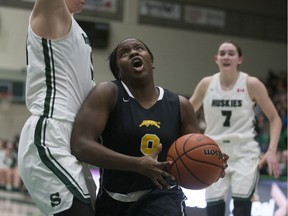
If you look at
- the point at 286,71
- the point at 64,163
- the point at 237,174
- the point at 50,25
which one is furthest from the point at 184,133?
the point at 286,71

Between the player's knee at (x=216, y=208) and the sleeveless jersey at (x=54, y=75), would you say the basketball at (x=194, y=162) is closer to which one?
the sleeveless jersey at (x=54, y=75)

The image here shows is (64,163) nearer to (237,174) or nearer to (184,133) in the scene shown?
(184,133)

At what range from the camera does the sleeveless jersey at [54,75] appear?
2.91 m

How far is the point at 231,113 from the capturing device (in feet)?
17.3

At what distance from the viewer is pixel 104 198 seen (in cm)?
317

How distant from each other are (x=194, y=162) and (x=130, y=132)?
40 centimetres

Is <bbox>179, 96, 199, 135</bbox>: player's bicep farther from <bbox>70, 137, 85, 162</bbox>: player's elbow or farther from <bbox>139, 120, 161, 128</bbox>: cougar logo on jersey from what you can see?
<bbox>70, 137, 85, 162</bbox>: player's elbow

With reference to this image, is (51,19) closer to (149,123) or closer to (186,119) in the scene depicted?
(149,123)

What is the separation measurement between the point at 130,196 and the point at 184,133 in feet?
1.69

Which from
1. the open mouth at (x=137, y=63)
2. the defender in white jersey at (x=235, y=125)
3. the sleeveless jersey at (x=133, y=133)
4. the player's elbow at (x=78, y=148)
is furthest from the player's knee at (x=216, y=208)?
the player's elbow at (x=78, y=148)

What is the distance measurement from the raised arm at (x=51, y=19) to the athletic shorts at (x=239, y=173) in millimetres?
2633

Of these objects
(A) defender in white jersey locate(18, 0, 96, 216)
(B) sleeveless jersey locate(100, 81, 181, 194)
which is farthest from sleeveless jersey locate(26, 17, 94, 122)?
(B) sleeveless jersey locate(100, 81, 181, 194)

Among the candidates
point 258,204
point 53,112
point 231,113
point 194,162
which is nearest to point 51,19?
point 53,112

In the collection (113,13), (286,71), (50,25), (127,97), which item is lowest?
(286,71)
